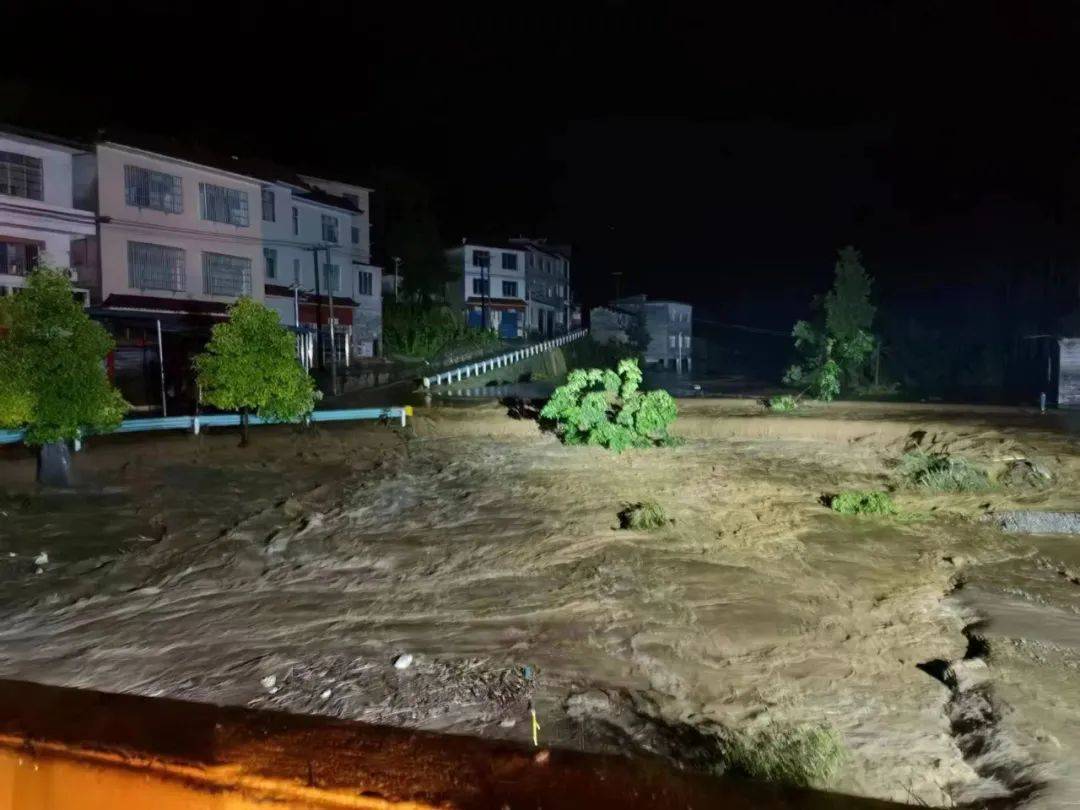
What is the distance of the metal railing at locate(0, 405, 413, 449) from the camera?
69.7 ft

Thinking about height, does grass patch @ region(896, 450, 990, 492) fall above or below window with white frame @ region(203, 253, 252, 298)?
below

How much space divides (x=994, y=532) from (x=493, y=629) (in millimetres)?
10223

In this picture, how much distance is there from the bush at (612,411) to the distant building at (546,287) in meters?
38.3

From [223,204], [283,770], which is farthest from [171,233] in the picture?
[283,770]

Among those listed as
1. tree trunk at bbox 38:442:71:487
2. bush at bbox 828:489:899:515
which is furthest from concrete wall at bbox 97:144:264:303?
bush at bbox 828:489:899:515

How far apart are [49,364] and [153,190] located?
20.0 metres

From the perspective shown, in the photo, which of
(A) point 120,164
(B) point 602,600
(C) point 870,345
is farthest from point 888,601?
(C) point 870,345

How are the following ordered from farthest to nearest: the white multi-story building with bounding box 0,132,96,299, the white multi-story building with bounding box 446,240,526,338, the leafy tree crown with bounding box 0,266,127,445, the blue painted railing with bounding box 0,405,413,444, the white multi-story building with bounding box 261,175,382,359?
the white multi-story building with bounding box 446,240,526,338
the white multi-story building with bounding box 261,175,382,359
the white multi-story building with bounding box 0,132,96,299
the blue painted railing with bounding box 0,405,413,444
the leafy tree crown with bounding box 0,266,127,445

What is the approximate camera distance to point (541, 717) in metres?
7.20

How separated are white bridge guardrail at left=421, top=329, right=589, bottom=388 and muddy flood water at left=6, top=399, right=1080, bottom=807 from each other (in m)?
15.6

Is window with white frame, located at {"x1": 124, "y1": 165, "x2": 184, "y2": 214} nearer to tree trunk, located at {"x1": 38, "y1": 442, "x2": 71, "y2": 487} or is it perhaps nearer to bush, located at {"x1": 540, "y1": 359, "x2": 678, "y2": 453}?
tree trunk, located at {"x1": 38, "y1": 442, "x2": 71, "y2": 487}

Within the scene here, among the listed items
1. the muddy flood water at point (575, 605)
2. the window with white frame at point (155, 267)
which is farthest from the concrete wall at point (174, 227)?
the muddy flood water at point (575, 605)

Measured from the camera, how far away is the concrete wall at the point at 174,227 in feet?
100

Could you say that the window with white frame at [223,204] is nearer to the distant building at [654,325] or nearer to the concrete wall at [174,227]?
the concrete wall at [174,227]
